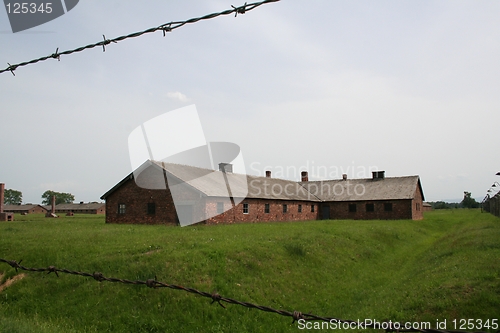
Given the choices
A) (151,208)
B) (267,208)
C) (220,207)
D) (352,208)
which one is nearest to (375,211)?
(352,208)

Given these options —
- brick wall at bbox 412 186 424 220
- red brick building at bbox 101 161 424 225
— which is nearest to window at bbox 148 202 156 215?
red brick building at bbox 101 161 424 225

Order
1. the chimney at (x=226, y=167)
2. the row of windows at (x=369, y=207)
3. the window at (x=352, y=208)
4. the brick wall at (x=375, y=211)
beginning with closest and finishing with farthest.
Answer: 1. the chimney at (x=226, y=167)
2. the brick wall at (x=375, y=211)
3. the row of windows at (x=369, y=207)
4. the window at (x=352, y=208)

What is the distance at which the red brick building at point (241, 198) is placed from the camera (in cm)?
2856

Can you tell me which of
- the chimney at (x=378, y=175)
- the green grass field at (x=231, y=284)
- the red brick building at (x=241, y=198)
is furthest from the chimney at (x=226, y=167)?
the green grass field at (x=231, y=284)

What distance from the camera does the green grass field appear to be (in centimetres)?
896

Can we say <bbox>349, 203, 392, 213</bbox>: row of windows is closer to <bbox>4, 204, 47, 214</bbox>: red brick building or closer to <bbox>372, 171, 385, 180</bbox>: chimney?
<bbox>372, 171, 385, 180</bbox>: chimney

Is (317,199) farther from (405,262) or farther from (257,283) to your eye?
(257,283)

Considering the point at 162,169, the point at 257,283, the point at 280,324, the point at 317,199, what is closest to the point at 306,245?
the point at 257,283

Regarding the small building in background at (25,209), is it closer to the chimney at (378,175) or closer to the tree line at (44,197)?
the tree line at (44,197)

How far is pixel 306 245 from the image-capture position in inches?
639

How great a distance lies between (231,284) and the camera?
11281 millimetres

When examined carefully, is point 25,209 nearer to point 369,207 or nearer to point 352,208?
point 352,208

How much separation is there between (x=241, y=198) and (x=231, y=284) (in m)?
21.2

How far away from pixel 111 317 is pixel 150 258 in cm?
320
